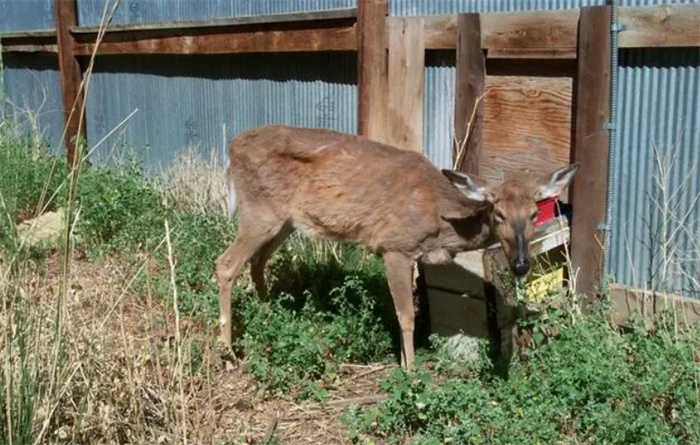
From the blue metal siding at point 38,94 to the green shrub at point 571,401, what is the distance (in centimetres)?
861

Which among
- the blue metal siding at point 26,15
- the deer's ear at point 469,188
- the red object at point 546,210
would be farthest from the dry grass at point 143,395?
the blue metal siding at point 26,15

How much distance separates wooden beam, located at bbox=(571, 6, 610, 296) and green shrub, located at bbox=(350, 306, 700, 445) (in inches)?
29.0

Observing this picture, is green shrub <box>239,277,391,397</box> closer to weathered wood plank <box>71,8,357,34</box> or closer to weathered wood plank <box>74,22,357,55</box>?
weathered wood plank <box>74,22,357,55</box>

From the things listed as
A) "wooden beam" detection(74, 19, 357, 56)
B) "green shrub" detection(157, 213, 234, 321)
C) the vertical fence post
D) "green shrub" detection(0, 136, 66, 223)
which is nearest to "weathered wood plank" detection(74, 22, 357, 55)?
"wooden beam" detection(74, 19, 357, 56)

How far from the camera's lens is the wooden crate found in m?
5.84

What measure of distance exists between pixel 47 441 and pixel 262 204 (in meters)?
2.76

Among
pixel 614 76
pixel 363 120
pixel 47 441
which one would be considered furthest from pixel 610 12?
pixel 47 441

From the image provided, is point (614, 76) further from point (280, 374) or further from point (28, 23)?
point (28, 23)

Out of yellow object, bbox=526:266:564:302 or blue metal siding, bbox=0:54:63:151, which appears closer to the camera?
yellow object, bbox=526:266:564:302

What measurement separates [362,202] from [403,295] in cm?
71

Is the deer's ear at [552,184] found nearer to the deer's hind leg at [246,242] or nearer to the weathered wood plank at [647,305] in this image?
the weathered wood plank at [647,305]

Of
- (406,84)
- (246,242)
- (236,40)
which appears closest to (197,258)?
(246,242)

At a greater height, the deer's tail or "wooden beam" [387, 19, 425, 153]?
"wooden beam" [387, 19, 425, 153]

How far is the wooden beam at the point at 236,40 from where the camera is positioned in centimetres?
785
